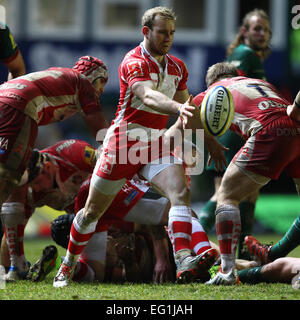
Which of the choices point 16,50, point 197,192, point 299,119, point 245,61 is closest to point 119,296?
point 299,119

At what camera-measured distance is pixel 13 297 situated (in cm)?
397

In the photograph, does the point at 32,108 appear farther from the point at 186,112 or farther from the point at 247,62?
the point at 247,62

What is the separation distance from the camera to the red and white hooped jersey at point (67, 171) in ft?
18.7

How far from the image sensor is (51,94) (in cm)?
506

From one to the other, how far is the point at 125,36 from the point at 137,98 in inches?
398

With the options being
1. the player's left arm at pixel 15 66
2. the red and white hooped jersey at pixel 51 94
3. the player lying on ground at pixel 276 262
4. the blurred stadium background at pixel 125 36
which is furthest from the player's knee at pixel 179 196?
the blurred stadium background at pixel 125 36

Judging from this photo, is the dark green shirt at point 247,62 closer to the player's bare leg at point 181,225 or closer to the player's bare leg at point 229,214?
the player's bare leg at point 229,214

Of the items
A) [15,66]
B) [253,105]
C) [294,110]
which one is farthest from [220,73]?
[15,66]

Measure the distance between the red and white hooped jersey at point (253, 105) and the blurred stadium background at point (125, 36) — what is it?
8.66 metres

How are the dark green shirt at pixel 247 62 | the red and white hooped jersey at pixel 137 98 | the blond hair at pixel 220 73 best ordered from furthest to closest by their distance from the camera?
the dark green shirt at pixel 247 62 < the blond hair at pixel 220 73 < the red and white hooped jersey at pixel 137 98

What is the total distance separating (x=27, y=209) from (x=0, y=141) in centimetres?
123

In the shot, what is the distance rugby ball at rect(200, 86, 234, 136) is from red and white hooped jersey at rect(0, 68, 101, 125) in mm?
1098

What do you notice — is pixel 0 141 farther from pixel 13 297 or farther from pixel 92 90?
pixel 13 297

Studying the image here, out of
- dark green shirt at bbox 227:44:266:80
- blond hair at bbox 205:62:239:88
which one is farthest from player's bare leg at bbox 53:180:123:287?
dark green shirt at bbox 227:44:266:80
